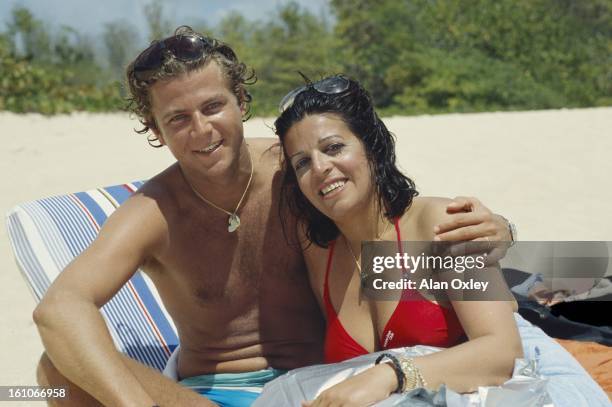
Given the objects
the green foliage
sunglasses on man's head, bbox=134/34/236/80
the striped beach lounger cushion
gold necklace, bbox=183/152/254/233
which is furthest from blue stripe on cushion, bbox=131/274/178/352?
the green foliage

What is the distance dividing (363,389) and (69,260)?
182 centimetres

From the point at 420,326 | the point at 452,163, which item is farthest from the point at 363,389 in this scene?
the point at 452,163

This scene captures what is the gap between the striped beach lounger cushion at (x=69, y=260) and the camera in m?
3.22

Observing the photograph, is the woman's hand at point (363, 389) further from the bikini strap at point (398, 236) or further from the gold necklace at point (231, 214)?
the gold necklace at point (231, 214)

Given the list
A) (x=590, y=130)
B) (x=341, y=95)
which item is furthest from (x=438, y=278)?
(x=590, y=130)

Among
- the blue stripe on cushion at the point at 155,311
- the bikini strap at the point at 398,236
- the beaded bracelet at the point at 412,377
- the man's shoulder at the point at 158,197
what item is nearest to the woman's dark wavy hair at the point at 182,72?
the man's shoulder at the point at 158,197

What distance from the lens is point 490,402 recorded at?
1933 millimetres

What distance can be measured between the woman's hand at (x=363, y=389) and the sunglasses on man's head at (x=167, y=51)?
1191 mm

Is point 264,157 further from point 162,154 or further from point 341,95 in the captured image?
point 162,154

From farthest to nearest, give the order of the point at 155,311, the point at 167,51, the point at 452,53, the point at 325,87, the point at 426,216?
the point at 452,53 < the point at 155,311 < the point at 167,51 < the point at 325,87 < the point at 426,216

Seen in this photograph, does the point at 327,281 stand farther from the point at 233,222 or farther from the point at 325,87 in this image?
the point at 325,87

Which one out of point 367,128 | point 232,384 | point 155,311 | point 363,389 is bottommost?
point 232,384

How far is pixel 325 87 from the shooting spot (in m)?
2.35

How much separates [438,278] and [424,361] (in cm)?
26
